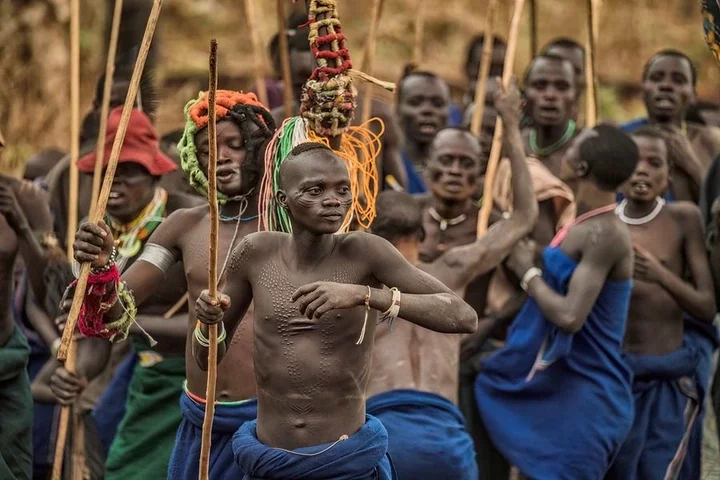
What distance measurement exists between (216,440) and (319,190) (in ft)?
4.08

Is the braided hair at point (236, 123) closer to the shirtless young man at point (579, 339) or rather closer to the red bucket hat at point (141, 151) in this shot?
the red bucket hat at point (141, 151)

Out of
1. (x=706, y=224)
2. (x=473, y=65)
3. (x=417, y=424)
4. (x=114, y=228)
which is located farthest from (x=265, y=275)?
(x=473, y=65)

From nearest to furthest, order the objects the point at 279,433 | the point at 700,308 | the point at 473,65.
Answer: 1. the point at 279,433
2. the point at 700,308
3. the point at 473,65

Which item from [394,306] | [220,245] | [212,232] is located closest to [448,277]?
[220,245]

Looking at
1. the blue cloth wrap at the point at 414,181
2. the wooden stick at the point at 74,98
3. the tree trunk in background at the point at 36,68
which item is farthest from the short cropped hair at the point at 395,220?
the tree trunk in background at the point at 36,68

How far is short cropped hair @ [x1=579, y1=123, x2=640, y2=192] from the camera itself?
6340 mm

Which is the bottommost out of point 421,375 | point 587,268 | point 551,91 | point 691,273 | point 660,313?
point 421,375

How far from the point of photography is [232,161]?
524 centimetres

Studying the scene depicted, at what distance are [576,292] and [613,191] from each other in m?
0.54

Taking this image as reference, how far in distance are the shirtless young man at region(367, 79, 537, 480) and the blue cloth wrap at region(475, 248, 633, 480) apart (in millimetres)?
451

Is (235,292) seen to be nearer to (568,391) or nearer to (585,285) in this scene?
(585,285)

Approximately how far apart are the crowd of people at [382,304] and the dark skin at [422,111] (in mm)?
210

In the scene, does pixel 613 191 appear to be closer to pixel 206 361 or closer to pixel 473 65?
pixel 206 361

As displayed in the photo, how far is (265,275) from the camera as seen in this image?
15.0ft
